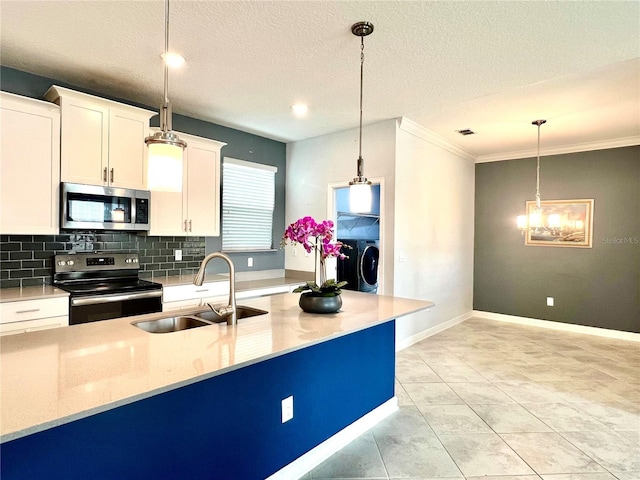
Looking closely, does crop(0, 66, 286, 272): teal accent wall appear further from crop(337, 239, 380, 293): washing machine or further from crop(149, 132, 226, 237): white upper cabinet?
crop(337, 239, 380, 293): washing machine

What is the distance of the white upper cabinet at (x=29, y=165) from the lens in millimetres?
2654

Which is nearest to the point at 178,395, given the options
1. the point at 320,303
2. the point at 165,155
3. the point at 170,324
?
the point at 170,324

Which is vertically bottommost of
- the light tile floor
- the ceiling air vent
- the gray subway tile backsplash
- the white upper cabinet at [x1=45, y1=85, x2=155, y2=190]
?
the light tile floor

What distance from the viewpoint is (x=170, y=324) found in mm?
2084

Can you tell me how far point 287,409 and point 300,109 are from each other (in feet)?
9.62

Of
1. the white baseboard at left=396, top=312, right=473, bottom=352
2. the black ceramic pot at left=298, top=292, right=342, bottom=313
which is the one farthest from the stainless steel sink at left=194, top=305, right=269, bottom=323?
the white baseboard at left=396, top=312, right=473, bottom=352

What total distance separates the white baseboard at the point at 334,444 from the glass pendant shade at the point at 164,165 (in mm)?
1597

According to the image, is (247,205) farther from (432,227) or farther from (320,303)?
(320,303)

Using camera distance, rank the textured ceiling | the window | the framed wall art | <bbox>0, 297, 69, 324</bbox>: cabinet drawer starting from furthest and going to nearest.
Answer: the framed wall art → the window → <bbox>0, 297, 69, 324</bbox>: cabinet drawer → the textured ceiling

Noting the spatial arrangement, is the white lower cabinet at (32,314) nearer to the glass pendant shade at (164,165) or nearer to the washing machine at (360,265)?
the glass pendant shade at (164,165)

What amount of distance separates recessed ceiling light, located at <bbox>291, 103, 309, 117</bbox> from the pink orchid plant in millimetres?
1910

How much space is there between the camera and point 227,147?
4547 millimetres

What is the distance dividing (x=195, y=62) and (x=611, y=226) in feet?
18.3

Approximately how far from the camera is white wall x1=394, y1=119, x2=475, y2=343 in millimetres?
4270
